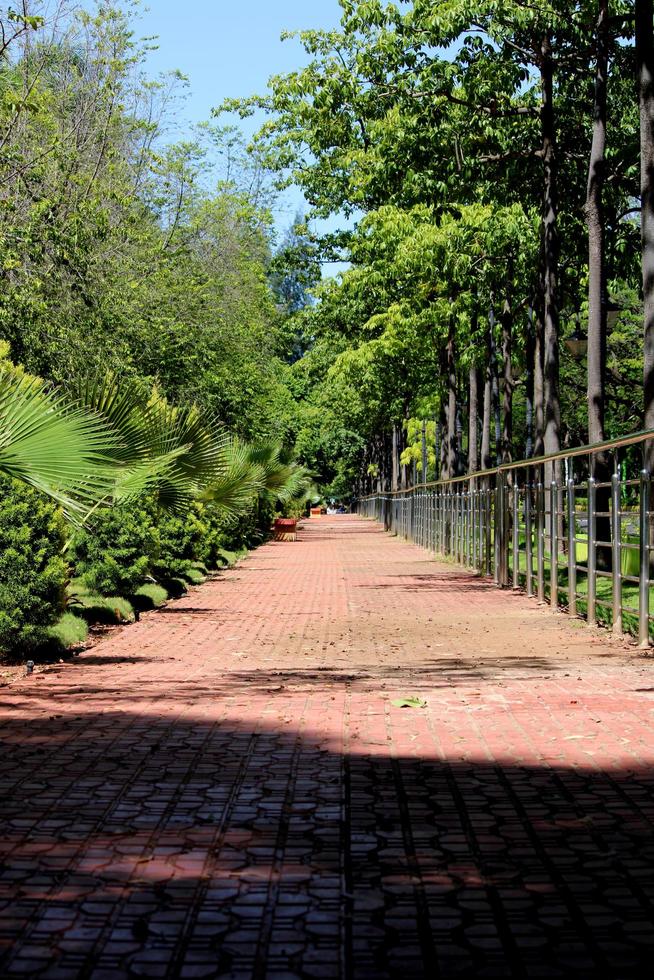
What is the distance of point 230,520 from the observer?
31.0 meters

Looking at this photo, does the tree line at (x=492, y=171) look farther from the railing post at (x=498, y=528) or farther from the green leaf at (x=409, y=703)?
the green leaf at (x=409, y=703)

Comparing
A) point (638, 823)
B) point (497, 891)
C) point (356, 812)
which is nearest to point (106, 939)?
point (497, 891)

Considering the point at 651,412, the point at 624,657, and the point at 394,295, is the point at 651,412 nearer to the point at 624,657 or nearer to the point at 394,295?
the point at 624,657

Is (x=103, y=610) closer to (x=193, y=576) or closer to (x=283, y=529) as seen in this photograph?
(x=193, y=576)

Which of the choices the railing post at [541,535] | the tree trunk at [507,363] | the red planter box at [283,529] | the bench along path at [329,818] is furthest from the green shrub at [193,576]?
the red planter box at [283,529]

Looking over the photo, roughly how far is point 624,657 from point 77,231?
14.8 m

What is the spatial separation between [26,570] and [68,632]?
5.14 feet

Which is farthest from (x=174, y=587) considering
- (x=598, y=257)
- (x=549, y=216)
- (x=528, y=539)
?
(x=549, y=216)

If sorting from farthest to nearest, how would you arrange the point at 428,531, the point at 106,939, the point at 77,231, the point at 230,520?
the point at 428,531
the point at 230,520
the point at 77,231
the point at 106,939

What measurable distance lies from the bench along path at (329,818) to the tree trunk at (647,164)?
499 centimetres

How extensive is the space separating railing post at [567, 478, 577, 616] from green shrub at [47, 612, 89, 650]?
537 cm

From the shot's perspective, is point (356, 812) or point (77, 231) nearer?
point (356, 812)

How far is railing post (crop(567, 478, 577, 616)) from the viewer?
1532 centimetres

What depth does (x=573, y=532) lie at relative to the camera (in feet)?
50.7
